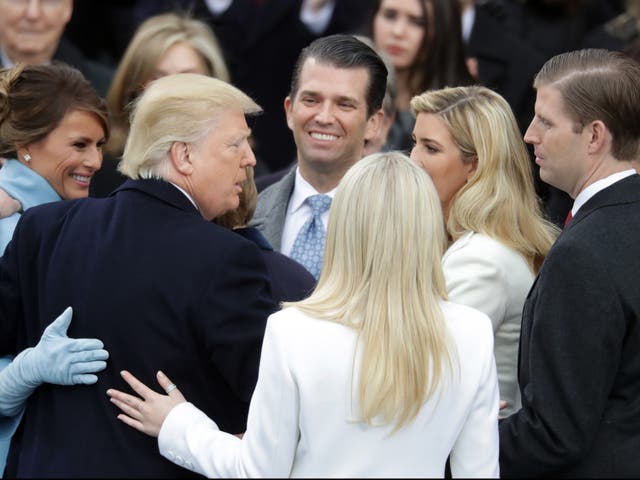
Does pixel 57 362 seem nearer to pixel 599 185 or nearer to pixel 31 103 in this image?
pixel 31 103

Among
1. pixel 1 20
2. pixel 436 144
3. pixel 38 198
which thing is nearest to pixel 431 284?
pixel 436 144

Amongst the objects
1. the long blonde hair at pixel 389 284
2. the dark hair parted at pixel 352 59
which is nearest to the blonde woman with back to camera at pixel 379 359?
the long blonde hair at pixel 389 284

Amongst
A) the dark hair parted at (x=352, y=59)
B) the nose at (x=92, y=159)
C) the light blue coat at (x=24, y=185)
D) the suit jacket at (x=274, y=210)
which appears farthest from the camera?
the dark hair parted at (x=352, y=59)

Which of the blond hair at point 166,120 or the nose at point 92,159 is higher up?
the blond hair at point 166,120

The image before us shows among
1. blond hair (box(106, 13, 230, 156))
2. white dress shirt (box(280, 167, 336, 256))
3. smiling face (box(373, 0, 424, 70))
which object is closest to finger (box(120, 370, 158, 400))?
white dress shirt (box(280, 167, 336, 256))

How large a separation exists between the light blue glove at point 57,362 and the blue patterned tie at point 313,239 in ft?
4.42

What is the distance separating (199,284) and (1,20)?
314 cm

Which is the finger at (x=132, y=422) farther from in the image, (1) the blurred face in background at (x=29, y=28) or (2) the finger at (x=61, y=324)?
(1) the blurred face in background at (x=29, y=28)

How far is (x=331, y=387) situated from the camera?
2.90m

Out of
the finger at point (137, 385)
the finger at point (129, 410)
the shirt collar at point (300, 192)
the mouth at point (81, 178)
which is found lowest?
the finger at point (129, 410)

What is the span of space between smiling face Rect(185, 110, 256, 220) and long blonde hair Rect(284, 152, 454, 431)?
0.63 meters

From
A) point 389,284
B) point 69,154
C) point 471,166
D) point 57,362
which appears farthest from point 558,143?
point 69,154

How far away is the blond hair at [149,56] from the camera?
18.6 ft

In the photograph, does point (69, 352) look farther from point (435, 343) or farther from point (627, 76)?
point (627, 76)
